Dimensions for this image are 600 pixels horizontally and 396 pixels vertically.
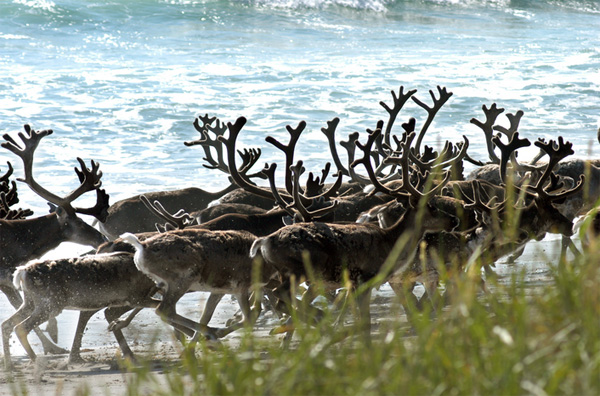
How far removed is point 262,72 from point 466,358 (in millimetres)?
23453

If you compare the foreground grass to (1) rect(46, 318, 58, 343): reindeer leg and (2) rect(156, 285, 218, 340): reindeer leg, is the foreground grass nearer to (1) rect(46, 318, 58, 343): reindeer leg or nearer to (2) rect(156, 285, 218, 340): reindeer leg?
(2) rect(156, 285, 218, 340): reindeer leg

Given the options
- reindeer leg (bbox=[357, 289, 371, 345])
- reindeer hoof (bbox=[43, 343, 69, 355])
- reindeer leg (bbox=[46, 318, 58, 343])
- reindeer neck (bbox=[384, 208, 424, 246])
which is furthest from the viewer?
reindeer leg (bbox=[46, 318, 58, 343])

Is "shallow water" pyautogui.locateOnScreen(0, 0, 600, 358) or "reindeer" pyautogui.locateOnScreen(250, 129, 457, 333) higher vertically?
"reindeer" pyautogui.locateOnScreen(250, 129, 457, 333)

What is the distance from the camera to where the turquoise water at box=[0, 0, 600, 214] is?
728 inches

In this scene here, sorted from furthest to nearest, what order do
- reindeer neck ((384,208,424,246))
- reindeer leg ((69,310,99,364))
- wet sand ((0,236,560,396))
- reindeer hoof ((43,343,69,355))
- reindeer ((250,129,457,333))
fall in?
reindeer hoof ((43,343,69,355)), reindeer neck ((384,208,424,246)), reindeer leg ((69,310,99,364)), reindeer ((250,129,457,333)), wet sand ((0,236,560,396))

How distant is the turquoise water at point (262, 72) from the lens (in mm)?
18484

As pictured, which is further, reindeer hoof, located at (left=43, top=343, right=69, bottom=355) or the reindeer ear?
the reindeer ear

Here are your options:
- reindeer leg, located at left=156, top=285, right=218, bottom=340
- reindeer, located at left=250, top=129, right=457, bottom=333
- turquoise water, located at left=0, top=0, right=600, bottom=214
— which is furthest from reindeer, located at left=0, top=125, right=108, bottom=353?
turquoise water, located at left=0, top=0, right=600, bottom=214

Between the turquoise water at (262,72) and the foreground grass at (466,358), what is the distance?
1090 centimetres

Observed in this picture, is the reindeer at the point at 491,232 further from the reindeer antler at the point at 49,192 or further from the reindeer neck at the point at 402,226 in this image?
the reindeer antler at the point at 49,192

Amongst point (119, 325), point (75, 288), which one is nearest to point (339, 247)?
point (119, 325)

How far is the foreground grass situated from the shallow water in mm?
6773

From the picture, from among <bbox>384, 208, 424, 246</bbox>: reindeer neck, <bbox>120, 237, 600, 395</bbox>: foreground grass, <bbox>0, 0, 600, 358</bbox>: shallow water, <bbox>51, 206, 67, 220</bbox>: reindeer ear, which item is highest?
<bbox>120, 237, 600, 395</bbox>: foreground grass

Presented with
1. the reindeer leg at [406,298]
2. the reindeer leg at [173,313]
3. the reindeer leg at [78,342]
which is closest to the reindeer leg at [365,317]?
the reindeer leg at [406,298]
